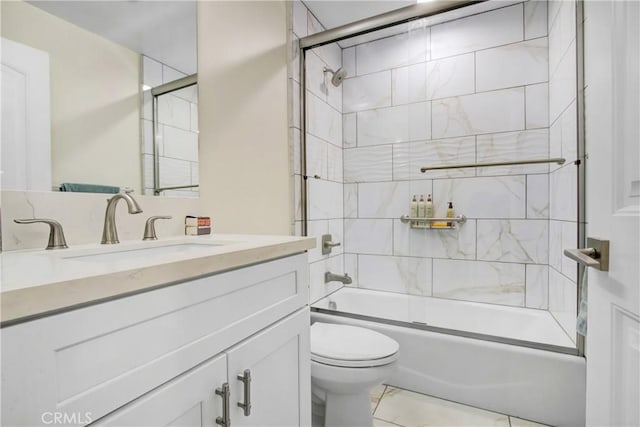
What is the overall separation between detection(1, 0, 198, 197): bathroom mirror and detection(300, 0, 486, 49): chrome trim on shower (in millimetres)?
777

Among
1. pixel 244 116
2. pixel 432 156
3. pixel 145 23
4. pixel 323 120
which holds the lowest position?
pixel 432 156

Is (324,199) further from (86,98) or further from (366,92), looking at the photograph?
(86,98)

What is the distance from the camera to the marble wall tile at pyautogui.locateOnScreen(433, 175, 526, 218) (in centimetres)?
208

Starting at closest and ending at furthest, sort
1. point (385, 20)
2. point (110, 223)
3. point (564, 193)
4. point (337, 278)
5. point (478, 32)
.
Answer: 1. point (110, 223)
2. point (564, 193)
3. point (385, 20)
4. point (478, 32)
5. point (337, 278)

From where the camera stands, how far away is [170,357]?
63cm

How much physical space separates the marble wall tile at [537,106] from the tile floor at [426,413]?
1.68 m

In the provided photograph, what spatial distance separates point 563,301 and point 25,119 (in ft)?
7.93

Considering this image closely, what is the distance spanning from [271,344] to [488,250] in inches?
70.6

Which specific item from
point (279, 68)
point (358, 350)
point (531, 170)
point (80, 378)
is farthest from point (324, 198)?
point (80, 378)

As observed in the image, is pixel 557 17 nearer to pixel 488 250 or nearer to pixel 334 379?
pixel 488 250

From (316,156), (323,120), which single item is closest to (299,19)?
(323,120)

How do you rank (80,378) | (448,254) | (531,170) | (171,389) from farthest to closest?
(448,254) < (531,170) < (171,389) < (80,378)

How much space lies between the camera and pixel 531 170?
2031 millimetres

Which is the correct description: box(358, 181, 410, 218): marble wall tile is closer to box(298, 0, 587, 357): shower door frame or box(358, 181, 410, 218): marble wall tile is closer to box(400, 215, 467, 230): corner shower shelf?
box(400, 215, 467, 230): corner shower shelf
